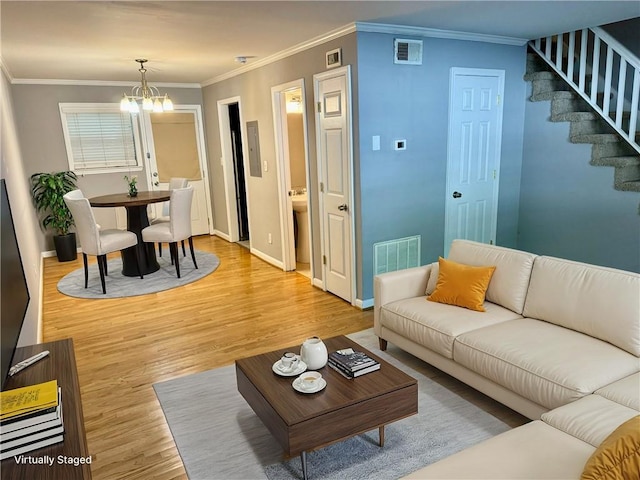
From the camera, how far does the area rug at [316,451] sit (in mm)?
2129

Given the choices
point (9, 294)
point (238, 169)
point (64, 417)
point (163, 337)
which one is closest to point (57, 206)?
point (238, 169)

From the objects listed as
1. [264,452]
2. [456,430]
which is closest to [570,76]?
[456,430]

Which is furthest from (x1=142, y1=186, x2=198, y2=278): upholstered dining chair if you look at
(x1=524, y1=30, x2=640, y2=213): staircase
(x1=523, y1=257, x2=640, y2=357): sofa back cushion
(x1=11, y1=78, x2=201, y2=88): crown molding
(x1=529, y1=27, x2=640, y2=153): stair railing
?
(x1=529, y1=27, x2=640, y2=153): stair railing

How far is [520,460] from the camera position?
1555 millimetres

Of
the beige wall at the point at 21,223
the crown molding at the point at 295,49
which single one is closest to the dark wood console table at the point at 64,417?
the beige wall at the point at 21,223

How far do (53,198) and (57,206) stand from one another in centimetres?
12

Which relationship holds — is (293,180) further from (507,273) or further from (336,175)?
(507,273)

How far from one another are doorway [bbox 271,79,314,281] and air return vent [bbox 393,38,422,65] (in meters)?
0.99

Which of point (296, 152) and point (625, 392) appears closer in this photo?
point (625, 392)

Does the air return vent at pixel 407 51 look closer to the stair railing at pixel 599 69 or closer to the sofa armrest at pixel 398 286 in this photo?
the stair railing at pixel 599 69

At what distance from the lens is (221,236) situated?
738cm

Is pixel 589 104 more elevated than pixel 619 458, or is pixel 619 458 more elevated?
pixel 589 104

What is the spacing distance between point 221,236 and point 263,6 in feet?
15.8

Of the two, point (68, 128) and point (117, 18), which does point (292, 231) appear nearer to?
point (117, 18)
